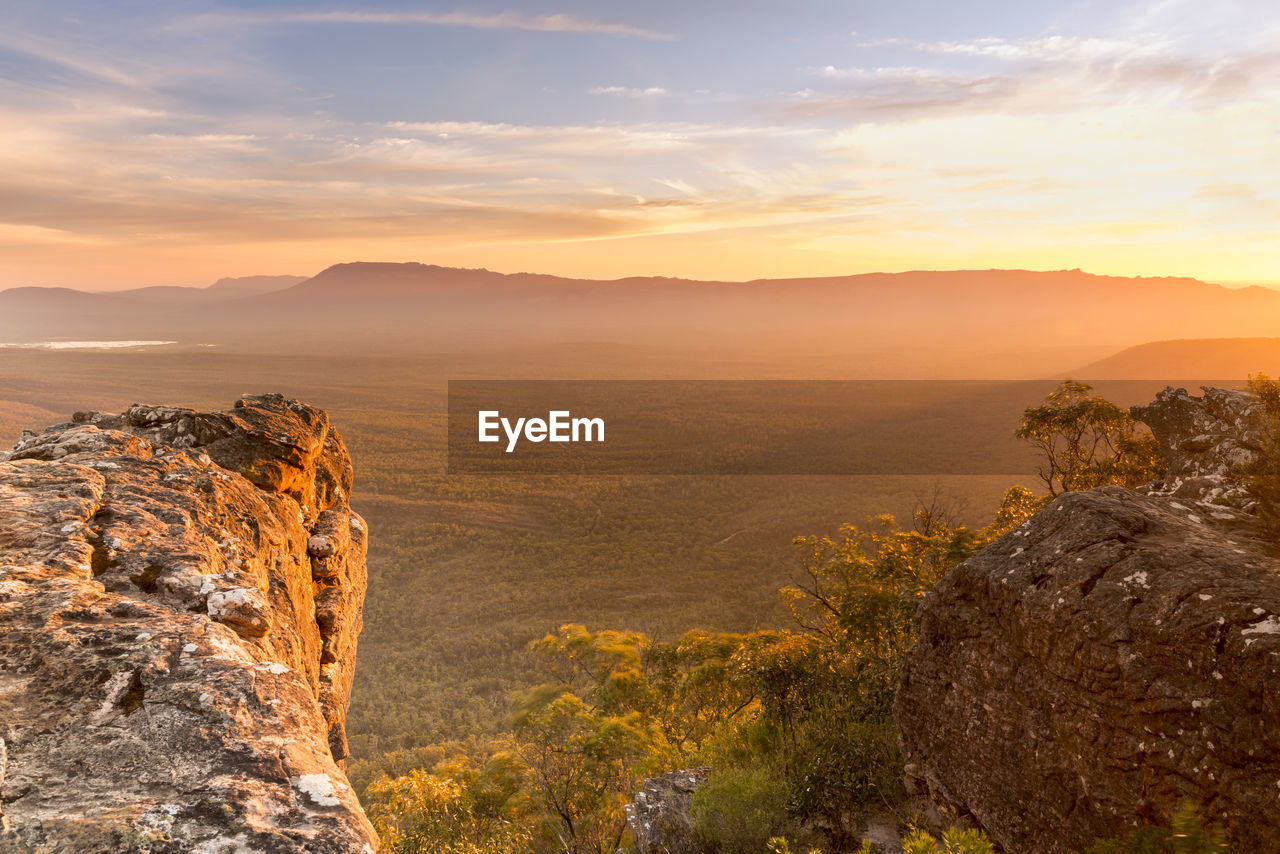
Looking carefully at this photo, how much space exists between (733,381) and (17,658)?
174453mm

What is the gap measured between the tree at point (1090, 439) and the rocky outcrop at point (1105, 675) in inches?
331

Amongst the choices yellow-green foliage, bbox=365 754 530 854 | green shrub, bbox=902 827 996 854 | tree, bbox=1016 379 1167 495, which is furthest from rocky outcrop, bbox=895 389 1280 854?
yellow-green foliage, bbox=365 754 530 854

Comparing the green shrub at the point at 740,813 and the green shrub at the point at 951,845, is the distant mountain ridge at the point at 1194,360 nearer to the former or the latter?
the green shrub at the point at 740,813

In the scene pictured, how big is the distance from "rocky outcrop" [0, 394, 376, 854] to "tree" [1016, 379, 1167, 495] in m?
17.6

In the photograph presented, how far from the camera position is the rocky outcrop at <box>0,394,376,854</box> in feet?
13.3

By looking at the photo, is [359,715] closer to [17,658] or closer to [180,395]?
[17,658]

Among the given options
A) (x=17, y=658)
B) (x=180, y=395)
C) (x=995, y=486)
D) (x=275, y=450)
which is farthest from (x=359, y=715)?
(x=180, y=395)

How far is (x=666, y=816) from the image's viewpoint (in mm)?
11539

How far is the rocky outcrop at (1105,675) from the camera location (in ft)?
20.4

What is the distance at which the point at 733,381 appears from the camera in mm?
176625

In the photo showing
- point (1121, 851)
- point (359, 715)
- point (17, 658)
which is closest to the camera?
point (17, 658)

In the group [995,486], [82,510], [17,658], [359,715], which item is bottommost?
[359,715]

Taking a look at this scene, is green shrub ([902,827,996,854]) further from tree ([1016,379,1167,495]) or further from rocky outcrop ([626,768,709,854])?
tree ([1016,379,1167,495])

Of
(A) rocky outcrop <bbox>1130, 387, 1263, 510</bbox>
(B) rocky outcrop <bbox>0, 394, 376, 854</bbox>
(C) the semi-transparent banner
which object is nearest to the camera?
(B) rocky outcrop <bbox>0, 394, 376, 854</bbox>
